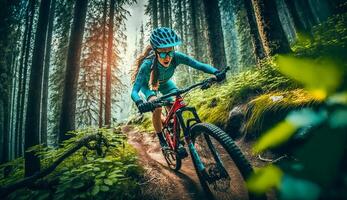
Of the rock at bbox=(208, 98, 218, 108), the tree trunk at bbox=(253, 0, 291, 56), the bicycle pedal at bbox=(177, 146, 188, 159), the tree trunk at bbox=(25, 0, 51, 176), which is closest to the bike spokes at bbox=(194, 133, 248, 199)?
the bicycle pedal at bbox=(177, 146, 188, 159)

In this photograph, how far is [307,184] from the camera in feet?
1.30

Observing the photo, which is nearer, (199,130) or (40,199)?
(40,199)

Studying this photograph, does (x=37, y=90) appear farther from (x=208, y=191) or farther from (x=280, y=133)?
(x=280, y=133)

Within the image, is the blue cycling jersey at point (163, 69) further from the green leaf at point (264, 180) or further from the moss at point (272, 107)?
the green leaf at point (264, 180)

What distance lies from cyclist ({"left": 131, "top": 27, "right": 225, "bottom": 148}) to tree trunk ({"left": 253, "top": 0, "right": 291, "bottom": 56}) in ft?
11.2

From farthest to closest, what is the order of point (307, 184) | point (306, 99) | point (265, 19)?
point (265, 19) → point (306, 99) → point (307, 184)

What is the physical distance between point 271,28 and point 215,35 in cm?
352

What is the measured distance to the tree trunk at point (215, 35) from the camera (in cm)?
955

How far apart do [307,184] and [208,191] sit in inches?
121

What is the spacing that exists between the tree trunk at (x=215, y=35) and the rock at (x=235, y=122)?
4.18m

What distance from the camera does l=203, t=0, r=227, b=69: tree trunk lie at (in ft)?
31.3

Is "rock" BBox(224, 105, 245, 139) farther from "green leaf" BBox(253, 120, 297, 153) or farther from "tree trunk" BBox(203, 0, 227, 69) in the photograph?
"green leaf" BBox(253, 120, 297, 153)

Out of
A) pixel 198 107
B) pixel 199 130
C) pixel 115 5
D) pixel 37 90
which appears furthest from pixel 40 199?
pixel 115 5

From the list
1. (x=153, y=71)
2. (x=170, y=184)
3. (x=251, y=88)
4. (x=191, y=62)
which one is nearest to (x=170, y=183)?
(x=170, y=184)
